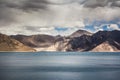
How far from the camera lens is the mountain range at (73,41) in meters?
12.1

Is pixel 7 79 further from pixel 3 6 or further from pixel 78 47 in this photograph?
pixel 78 47

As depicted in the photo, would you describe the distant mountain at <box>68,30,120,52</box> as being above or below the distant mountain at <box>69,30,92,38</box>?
below

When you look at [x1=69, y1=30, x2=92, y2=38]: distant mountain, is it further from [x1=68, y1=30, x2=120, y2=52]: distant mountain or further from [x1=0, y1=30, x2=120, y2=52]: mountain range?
[x1=68, y1=30, x2=120, y2=52]: distant mountain

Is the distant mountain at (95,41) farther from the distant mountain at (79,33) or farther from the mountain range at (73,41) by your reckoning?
the distant mountain at (79,33)

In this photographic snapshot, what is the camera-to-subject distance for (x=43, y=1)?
11445 millimetres

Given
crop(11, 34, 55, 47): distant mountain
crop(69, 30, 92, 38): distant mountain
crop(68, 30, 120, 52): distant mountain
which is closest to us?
crop(11, 34, 55, 47): distant mountain

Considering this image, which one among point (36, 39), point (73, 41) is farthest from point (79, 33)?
point (36, 39)

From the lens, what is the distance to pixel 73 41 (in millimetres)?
13312

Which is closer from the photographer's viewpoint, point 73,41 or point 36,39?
point 36,39

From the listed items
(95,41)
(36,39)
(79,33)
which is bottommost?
(95,41)

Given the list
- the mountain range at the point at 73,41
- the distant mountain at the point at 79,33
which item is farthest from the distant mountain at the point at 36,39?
the distant mountain at the point at 79,33

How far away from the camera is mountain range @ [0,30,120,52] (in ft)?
39.8

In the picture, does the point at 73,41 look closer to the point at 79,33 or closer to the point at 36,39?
the point at 79,33

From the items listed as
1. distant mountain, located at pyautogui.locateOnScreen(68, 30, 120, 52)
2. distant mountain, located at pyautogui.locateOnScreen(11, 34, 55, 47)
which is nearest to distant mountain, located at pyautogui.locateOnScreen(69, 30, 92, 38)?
distant mountain, located at pyautogui.locateOnScreen(68, 30, 120, 52)
